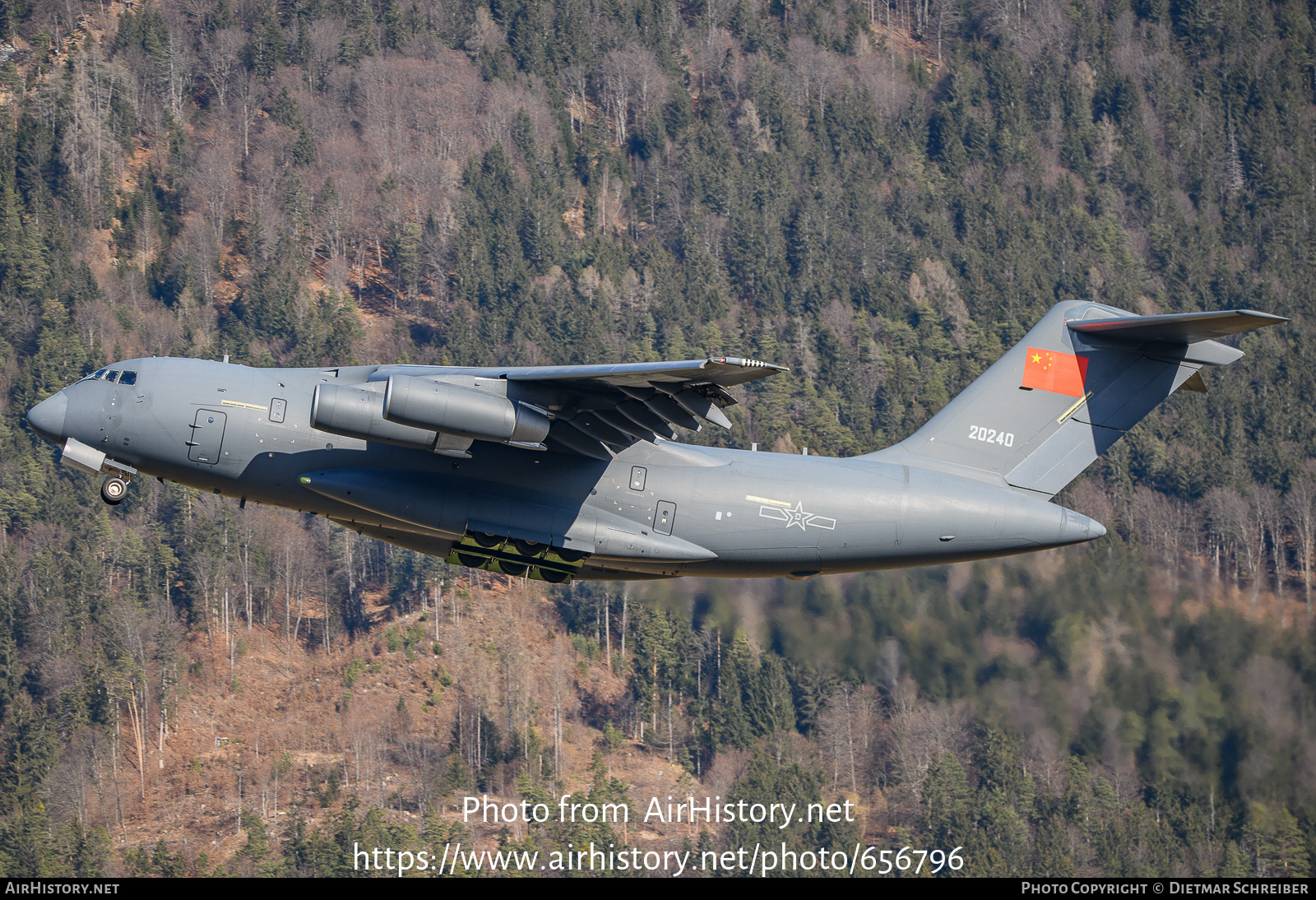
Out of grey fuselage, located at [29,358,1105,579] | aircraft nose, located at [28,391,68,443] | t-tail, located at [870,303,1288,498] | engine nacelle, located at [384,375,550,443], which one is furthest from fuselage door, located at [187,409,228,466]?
t-tail, located at [870,303,1288,498]

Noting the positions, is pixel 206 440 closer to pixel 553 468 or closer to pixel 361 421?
pixel 361 421

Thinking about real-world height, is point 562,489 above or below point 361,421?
below

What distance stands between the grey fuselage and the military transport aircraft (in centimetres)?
2

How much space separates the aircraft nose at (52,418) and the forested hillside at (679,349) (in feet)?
29.0

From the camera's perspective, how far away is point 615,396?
49.3ft

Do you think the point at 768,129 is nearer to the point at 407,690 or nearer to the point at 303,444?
the point at 407,690

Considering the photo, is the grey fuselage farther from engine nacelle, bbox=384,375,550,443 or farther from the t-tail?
engine nacelle, bbox=384,375,550,443

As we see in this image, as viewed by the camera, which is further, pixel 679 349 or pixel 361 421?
pixel 679 349

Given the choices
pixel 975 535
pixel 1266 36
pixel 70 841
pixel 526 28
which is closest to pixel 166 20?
pixel 526 28

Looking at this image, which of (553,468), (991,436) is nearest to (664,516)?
(553,468)

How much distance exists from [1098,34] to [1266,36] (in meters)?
12.5

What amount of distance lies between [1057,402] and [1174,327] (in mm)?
1668

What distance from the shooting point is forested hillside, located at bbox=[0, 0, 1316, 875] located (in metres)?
22.1

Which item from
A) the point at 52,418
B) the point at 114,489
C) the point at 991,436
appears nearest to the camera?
the point at 52,418
